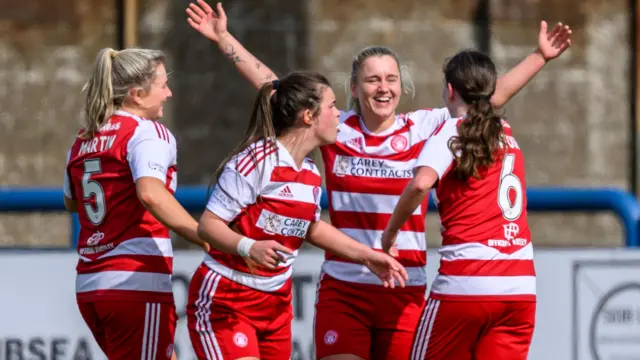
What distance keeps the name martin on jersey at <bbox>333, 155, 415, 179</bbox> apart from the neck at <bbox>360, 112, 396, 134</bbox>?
0.14 meters

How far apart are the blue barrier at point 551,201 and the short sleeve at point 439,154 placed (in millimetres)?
2077

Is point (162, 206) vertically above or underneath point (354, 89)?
underneath

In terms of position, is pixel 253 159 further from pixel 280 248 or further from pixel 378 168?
pixel 378 168

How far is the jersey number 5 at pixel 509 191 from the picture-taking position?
393 centimetres

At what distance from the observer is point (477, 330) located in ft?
12.7

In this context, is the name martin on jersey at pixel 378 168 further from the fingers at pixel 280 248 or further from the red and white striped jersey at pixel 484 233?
the fingers at pixel 280 248

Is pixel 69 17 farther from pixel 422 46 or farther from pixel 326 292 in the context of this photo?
pixel 326 292

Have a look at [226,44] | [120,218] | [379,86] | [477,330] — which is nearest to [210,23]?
[226,44]

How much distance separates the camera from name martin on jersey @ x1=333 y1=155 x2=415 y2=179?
436cm

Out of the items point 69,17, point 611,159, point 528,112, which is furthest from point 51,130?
point 611,159

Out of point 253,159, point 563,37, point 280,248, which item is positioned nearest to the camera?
point 280,248

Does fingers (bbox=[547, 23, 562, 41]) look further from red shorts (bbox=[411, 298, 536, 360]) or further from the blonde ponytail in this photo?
the blonde ponytail

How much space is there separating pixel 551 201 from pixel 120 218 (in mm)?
2842

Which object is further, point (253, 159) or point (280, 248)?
point (253, 159)
